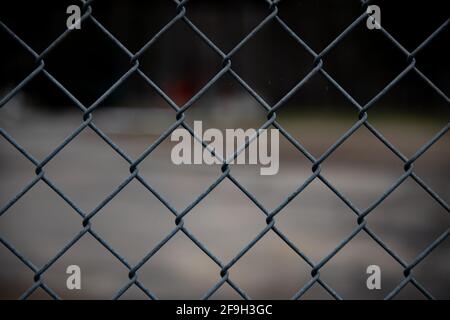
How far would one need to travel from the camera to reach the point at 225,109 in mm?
10406

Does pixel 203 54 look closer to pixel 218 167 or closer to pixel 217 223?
pixel 218 167

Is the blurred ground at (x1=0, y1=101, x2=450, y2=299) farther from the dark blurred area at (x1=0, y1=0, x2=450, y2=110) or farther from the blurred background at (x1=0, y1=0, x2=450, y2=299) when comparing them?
the dark blurred area at (x1=0, y1=0, x2=450, y2=110)

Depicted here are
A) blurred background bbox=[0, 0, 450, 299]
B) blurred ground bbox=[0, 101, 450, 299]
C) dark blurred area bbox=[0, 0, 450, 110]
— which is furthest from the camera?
dark blurred area bbox=[0, 0, 450, 110]

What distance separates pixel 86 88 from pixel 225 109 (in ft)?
13.3

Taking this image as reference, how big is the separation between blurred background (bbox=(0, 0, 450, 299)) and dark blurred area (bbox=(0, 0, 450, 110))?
35 millimetres

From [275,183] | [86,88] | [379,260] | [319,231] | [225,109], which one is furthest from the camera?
[86,88]

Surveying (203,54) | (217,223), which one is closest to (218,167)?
(217,223)

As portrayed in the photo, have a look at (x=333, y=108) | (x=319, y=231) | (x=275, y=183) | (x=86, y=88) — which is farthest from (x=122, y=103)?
(x=319, y=231)

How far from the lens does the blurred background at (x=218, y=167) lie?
3598 millimetres

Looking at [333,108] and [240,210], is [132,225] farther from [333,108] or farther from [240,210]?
[333,108]

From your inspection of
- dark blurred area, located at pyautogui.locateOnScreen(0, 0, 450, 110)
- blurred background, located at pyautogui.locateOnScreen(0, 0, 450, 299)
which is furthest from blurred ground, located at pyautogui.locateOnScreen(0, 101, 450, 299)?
dark blurred area, located at pyautogui.locateOnScreen(0, 0, 450, 110)

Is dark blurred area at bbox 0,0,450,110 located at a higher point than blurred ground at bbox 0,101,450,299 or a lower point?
higher

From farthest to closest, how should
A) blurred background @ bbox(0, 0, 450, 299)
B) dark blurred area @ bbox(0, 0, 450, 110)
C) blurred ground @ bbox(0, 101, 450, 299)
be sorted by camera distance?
dark blurred area @ bbox(0, 0, 450, 110), blurred background @ bbox(0, 0, 450, 299), blurred ground @ bbox(0, 101, 450, 299)

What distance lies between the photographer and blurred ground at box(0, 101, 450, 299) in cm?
342
